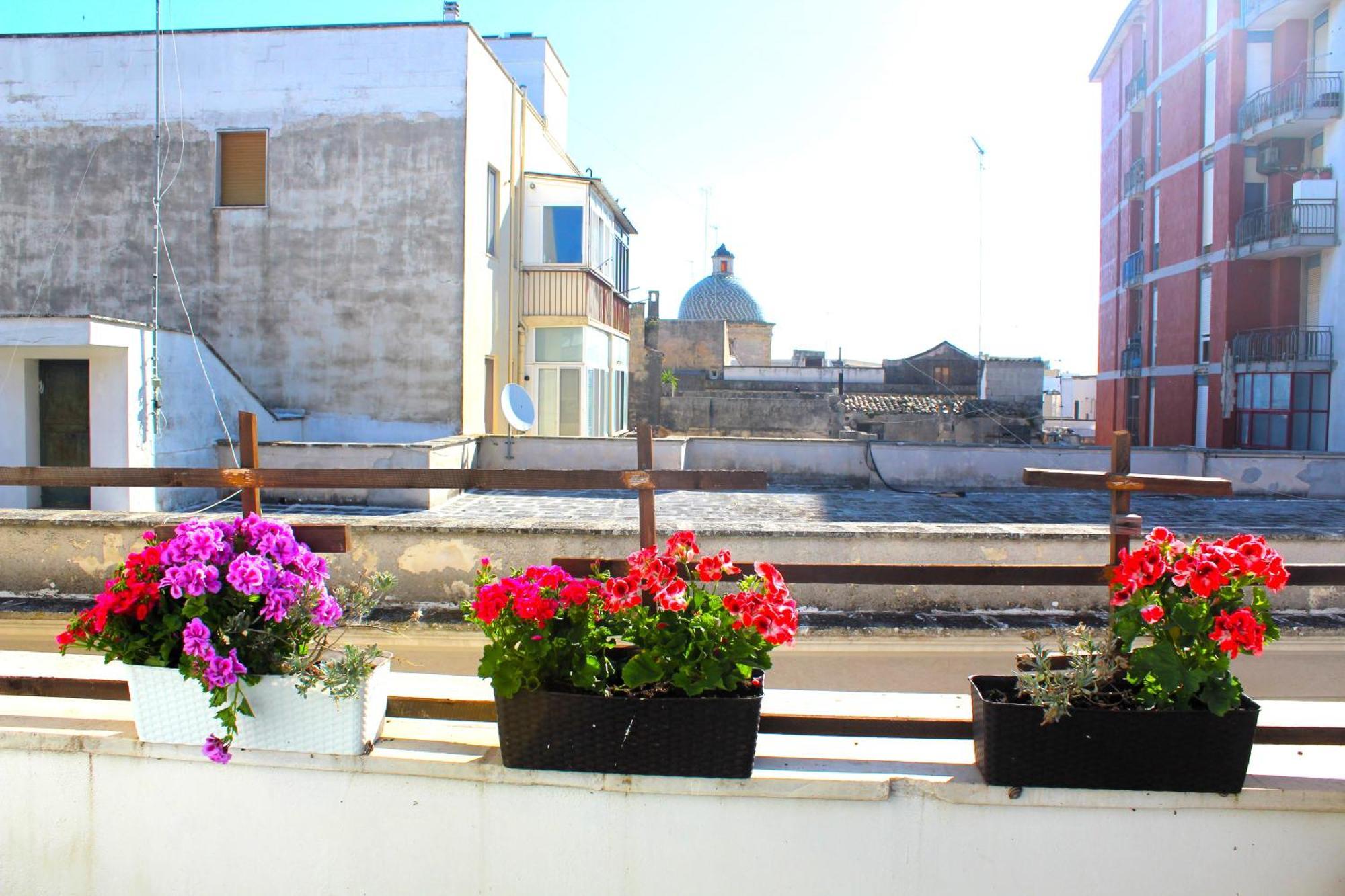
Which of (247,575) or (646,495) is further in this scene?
(646,495)

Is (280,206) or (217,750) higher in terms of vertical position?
(280,206)

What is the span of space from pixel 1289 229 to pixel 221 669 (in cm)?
2466

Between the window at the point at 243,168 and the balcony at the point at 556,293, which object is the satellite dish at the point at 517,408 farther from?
the window at the point at 243,168

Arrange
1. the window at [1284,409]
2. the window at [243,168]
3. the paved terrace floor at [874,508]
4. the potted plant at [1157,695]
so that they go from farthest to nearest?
the window at [1284,409]
the window at [243,168]
the paved terrace floor at [874,508]
the potted plant at [1157,695]

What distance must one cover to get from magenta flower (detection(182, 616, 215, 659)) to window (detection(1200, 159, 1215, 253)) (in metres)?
26.5

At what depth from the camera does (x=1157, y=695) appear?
3033mm

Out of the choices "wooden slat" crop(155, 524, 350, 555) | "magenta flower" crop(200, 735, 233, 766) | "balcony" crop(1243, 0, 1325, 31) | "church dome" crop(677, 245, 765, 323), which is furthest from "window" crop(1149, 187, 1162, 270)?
"church dome" crop(677, 245, 765, 323)

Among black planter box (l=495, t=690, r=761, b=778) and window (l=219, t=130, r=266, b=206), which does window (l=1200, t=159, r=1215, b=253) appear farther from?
black planter box (l=495, t=690, r=761, b=778)

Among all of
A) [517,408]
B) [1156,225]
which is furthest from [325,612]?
[1156,225]

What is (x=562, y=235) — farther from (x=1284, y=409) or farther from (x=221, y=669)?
(x=221, y=669)

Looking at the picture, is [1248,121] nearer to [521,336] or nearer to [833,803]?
[521,336]

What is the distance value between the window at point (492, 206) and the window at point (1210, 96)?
1731cm

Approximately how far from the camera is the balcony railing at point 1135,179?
29188 millimetres

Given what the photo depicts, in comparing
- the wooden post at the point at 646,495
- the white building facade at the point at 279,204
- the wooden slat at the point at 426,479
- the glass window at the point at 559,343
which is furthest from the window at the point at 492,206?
the wooden post at the point at 646,495
